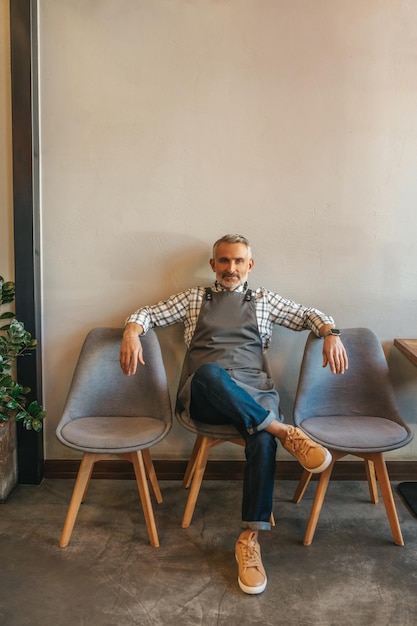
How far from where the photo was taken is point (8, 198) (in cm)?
256

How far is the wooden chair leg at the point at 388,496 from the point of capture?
7.32 ft

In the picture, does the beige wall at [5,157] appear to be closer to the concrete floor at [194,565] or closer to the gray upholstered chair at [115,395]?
the gray upholstered chair at [115,395]

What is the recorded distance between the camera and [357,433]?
2.24m

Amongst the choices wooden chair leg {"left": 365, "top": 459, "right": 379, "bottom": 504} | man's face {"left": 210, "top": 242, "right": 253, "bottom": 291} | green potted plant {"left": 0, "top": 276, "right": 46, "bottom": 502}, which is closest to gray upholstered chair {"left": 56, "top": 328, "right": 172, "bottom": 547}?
green potted plant {"left": 0, "top": 276, "right": 46, "bottom": 502}

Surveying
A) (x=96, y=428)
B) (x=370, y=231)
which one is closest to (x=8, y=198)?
(x=96, y=428)

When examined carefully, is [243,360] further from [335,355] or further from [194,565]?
[194,565]

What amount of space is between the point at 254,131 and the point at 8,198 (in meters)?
1.21

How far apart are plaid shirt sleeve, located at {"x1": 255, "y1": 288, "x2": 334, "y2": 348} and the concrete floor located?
2.76 ft

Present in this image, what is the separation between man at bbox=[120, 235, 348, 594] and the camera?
81.9 inches

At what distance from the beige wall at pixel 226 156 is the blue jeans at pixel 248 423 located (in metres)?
0.56

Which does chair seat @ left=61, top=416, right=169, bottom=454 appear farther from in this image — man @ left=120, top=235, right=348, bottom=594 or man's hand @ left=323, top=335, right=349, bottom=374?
man's hand @ left=323, top=335, right=349, bottom=374

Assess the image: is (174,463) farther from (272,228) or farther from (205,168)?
(205,168)

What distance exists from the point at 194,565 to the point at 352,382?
1.08 meters

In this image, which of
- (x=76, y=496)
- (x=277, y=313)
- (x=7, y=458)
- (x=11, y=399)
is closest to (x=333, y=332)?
(x=277, y=313)
